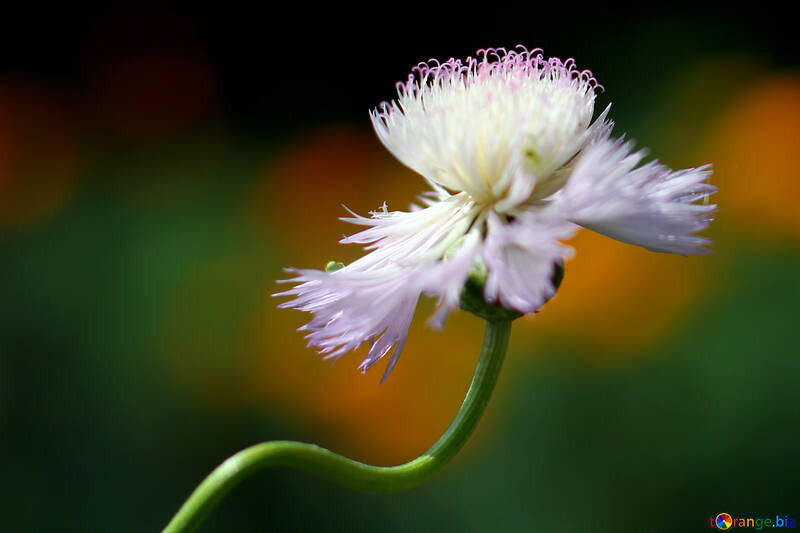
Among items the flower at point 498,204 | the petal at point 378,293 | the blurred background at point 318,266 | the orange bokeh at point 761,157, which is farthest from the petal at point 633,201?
the orange bokeh at point 761,157

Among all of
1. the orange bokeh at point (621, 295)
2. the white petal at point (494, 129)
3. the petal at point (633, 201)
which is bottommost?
the petal at point (633, 201)

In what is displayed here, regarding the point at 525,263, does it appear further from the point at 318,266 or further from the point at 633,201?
the point at 318,266

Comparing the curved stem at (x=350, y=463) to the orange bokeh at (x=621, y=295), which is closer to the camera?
the curved stem at (x=350, y=463)

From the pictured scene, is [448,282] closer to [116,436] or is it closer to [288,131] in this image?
[116,436]

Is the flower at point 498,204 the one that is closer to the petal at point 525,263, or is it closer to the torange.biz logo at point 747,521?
the petal at point 525,263

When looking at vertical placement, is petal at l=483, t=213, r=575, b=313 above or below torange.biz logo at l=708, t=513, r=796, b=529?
above

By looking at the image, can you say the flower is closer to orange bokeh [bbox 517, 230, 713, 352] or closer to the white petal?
the white petal

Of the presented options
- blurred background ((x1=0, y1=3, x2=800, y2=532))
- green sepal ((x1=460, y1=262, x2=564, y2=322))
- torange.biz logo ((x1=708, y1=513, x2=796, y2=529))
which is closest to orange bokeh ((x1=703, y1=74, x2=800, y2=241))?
blurred background ((x1=0, y1=3, x2=800, y2=532))

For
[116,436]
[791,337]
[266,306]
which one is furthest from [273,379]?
[791,337]
